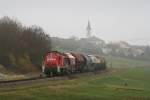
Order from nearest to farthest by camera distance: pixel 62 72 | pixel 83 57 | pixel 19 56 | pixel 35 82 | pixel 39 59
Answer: pixel 35 82
pixel 62 72
pixel 83 57
pixel 19 56
pixel 39 59

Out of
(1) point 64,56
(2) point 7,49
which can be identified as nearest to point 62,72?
(1) point 64,56

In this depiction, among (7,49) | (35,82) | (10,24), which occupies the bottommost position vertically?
(35,82)

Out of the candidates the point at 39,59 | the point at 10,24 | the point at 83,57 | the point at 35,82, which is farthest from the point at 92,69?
the point at 35,82

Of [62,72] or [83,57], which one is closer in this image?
[62,72]

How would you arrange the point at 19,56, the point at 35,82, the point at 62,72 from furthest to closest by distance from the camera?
the point at 19,56 → the point at 62,72 → the point at 35,82

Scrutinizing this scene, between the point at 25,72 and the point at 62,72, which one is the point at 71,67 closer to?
the point at 62,72

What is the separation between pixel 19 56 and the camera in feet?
250

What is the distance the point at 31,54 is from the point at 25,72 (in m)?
10.0

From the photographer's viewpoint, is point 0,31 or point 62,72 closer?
point 62,72

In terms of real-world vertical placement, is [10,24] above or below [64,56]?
above

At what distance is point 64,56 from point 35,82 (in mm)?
15654

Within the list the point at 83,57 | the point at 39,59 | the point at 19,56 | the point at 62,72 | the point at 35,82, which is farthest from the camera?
the point at 39,59

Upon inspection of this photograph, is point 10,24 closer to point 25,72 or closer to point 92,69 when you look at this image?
point 25,72

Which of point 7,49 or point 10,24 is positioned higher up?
point 10,24
